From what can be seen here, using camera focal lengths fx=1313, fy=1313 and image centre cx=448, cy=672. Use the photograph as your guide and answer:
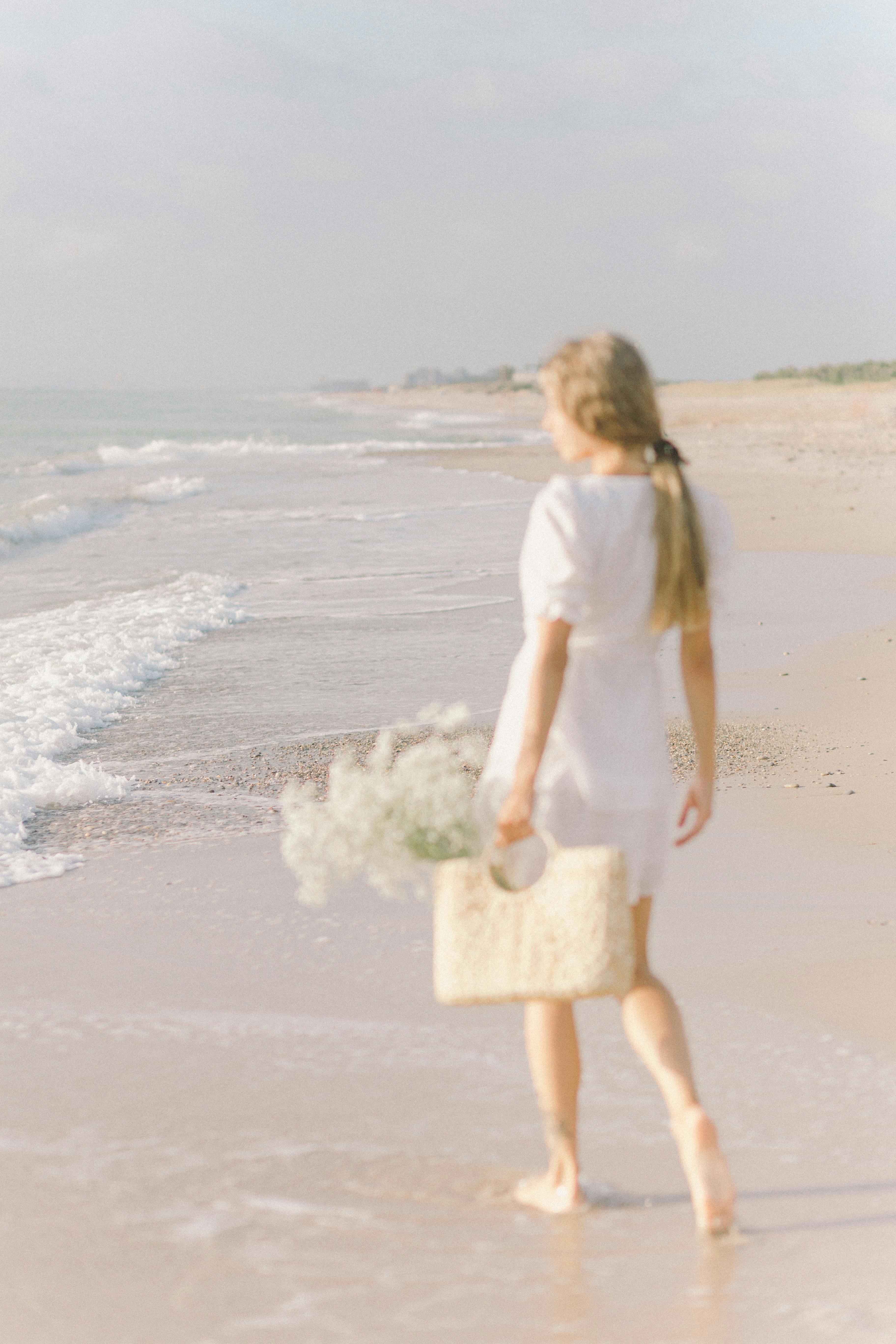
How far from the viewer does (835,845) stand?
14.8 feet

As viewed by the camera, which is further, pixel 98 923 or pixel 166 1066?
pixel 98 923

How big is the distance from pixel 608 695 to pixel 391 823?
482 millimetres

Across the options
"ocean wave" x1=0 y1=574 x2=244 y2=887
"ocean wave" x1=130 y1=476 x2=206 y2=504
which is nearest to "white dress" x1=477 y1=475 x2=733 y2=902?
"ocean wave" x1=0 y1=574 x2=244 y2=887

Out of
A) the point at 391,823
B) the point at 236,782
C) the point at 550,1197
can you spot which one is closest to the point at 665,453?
the point at 391,823

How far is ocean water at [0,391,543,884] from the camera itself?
20.7 ft

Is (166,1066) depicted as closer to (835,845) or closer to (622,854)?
(622,854)

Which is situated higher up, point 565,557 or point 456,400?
point 456,400

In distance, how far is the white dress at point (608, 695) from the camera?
2.25 meters

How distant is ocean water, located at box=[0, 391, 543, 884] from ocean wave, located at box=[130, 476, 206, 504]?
0.26 feet

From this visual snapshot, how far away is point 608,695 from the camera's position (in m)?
2.36

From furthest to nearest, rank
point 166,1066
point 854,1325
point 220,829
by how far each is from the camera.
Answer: point 220,829, point 166,1066, point 854,1325

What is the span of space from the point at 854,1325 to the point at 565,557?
1309 millimetres

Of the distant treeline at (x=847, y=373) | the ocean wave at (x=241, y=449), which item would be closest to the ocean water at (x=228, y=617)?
the ocean wave at (x=241, y=449)

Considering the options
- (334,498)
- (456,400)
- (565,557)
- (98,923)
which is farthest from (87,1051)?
(456,400)
